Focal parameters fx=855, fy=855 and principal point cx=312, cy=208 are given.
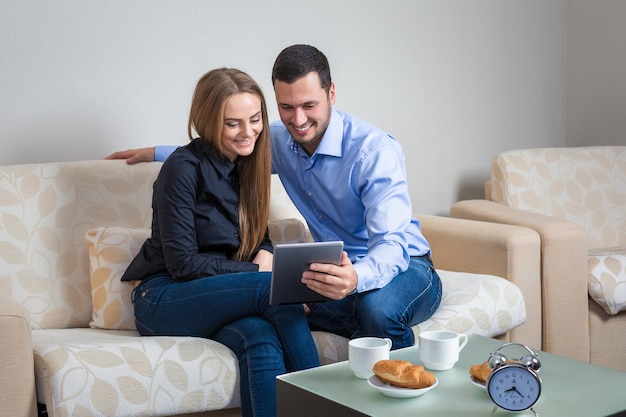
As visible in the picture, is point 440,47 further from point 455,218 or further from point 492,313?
point 492,313

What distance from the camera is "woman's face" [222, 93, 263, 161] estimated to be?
2.32 meters

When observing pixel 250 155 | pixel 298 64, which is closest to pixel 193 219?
pixel 250 155

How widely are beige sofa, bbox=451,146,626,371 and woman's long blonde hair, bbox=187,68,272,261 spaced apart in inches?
38.6

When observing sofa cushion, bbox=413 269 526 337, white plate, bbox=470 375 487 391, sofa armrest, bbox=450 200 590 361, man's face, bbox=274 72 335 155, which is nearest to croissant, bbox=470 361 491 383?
white plate, bbox=470 375 487 391

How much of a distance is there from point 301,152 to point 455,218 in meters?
0.87

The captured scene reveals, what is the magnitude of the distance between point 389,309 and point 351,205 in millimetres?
380

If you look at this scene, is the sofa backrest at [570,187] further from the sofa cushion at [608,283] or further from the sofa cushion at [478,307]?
the sofa cushion at [478,307]

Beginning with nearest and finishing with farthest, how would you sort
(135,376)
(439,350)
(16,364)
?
(439,350) → (16,364) → (135,376)

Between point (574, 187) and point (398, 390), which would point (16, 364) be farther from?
point (574, 187)

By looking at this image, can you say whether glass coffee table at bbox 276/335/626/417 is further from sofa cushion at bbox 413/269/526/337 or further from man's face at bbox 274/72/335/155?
man's face at bbox 274/72/335/155

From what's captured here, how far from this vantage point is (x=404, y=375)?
1619 millimetres

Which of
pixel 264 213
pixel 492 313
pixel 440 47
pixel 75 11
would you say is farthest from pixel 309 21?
pixel 492 313

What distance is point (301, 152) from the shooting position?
250cm

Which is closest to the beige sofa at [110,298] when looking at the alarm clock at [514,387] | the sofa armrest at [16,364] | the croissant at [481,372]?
the sofa armrest at [16,364]
